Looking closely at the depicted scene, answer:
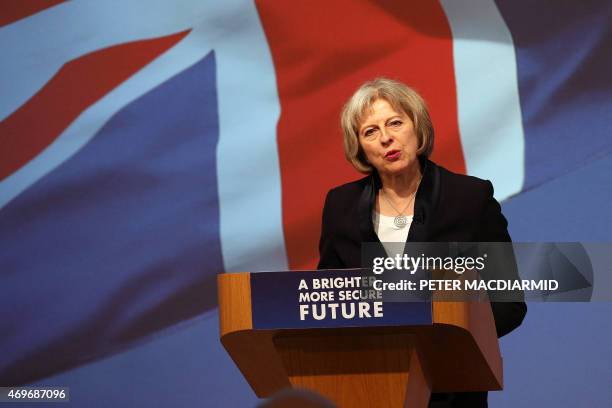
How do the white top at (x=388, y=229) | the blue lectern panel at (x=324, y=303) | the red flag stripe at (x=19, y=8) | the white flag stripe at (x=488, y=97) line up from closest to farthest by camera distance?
the blue lectern panel at (x=324, y=303) < the white top at (x=388, y=229) < the white flag stripe at (x=488, y=97) < the red flag stripe at (x=19, y=8)

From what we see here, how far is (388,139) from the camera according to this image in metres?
2.66

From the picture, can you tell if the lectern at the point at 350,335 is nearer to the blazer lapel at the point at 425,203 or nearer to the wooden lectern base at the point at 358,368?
the wooden lectern base at the point at 358,368

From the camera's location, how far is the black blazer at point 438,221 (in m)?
2.48

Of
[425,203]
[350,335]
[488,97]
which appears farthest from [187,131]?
[350,335]

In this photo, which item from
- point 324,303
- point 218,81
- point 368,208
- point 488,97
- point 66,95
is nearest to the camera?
point 324,303

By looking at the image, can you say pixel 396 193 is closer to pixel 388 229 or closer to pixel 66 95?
pixel 388 229

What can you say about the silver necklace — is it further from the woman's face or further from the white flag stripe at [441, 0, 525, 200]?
the white flag stripe at [441, 0, 525, 200]

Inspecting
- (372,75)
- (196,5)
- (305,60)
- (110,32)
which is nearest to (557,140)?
(372,75)

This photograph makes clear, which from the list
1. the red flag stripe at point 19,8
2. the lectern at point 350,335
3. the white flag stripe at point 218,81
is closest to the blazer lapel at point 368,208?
the lectern at point 350,335

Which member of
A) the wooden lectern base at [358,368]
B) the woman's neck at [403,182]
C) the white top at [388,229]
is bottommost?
the wooden lectern base at [358,368]

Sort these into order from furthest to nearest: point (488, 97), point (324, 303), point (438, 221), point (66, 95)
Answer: point (66, 95) → point (488, 97) → point (438, 221) → point (324, 303)

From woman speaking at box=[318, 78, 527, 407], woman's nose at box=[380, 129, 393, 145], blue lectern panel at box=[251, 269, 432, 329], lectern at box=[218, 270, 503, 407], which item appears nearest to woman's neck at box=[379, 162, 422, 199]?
woman speaking at box=[318, 78, 527, 407]

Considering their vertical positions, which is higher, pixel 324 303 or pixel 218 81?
pixel 218 81

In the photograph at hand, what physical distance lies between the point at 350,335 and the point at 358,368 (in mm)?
69
